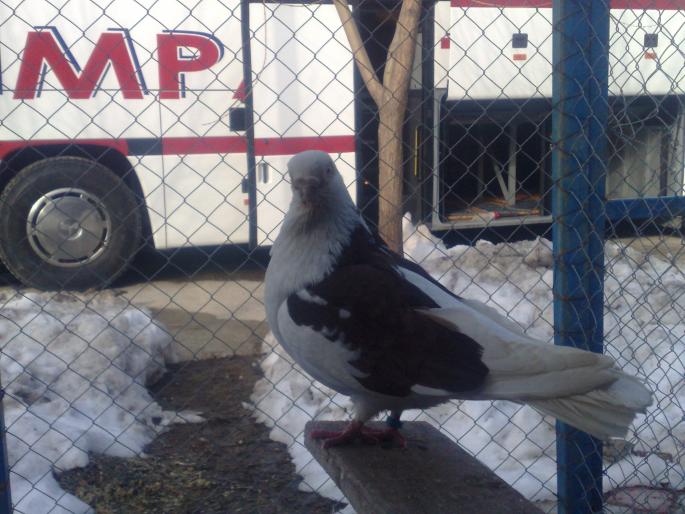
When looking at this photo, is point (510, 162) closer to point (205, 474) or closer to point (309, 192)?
point (205, 474)

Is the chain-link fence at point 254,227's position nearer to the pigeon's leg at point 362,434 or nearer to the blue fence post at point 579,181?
the blue fence post at point 579,181

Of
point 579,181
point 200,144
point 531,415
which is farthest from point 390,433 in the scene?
point 200,144

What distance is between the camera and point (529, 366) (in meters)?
2.01

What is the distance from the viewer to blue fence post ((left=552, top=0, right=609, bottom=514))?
237 centimetres

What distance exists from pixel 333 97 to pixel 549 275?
2.36 meters

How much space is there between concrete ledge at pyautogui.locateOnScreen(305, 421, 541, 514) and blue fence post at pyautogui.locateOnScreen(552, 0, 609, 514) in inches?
14.3

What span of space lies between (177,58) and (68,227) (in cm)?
170

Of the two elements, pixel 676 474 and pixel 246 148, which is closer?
pixel 676 474

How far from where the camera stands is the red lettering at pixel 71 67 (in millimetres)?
6016

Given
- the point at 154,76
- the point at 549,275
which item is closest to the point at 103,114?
the point at 154,76

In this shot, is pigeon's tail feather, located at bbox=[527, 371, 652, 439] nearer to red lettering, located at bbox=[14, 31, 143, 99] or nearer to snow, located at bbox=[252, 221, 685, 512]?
snow, located at bbox=[252, 221, 685, 512]

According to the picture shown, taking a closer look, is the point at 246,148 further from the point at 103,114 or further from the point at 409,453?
the point at 409,453

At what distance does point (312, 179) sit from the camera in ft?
7.13

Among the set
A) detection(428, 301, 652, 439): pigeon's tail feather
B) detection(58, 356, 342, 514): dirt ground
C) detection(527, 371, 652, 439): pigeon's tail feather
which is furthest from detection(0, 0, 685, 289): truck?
detection(527, 371, 652, 439): pigeon's tail feather
